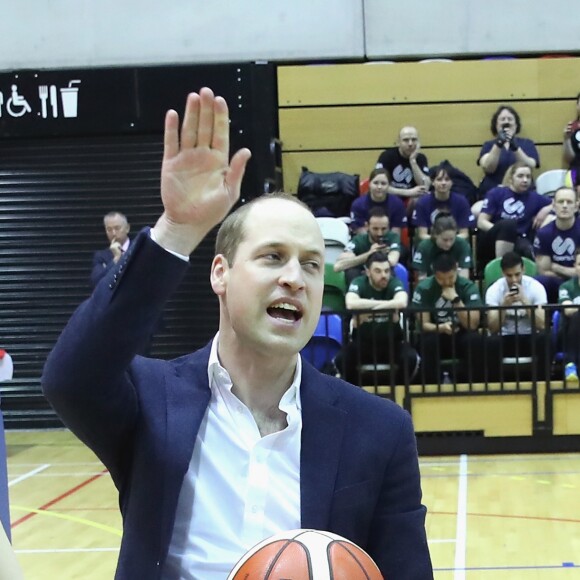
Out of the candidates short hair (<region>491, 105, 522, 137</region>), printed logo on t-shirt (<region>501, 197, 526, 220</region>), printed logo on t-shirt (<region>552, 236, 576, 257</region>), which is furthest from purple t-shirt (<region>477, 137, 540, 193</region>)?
printed logo on t-shirt (<region>552, 236, 576, 257</region>)

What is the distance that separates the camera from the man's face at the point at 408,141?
1230 centimetres

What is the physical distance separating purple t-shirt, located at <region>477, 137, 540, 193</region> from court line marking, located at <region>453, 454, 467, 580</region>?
4.03 metres

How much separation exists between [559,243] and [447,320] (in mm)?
1635

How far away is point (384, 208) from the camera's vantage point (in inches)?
461

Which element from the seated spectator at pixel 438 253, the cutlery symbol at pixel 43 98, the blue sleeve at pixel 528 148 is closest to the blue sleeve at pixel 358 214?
the seated spectator at pixel 438 253

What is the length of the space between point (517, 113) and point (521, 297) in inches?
156

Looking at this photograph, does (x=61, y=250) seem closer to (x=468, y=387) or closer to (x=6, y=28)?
(x=6, y=28)

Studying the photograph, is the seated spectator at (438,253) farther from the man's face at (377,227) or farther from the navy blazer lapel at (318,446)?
the navy blazer lapel at (318,446)

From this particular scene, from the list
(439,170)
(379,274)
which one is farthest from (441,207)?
(379,274)

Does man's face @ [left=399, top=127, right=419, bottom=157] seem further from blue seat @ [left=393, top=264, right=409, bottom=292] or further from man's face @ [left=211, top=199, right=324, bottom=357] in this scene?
man's face @ [left=211, top=199, right=324, bottom=357]

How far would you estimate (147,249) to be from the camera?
6.39 feet

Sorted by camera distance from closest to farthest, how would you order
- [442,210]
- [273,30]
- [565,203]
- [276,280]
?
1. [276,280]
2. [565,203]
3. [442,210]
4. [273,30]

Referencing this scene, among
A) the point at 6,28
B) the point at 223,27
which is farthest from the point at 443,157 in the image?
the point at 6,28

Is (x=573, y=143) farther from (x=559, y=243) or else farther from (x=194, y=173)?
(x=194, y=173)
